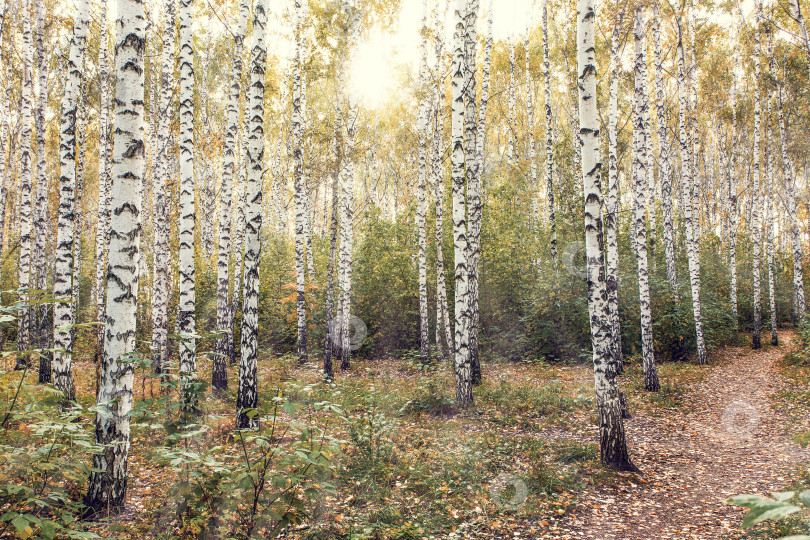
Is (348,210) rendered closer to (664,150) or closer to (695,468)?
(695,468)

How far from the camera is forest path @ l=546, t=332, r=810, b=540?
4602 millimetres

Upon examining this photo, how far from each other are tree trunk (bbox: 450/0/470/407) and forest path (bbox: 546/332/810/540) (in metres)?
3.19

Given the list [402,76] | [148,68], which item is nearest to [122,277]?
[148,68]

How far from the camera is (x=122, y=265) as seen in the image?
4.19 m

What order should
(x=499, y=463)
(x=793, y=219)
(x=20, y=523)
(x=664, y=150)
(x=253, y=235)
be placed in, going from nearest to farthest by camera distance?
(x=20, y=523), (x=499, y=463), (x=253, y=235), (x=793, y=219), (x=664, y=150)

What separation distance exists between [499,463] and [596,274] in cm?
305

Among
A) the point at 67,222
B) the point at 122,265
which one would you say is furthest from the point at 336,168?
the point at 122,265

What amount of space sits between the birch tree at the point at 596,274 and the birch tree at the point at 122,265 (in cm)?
551

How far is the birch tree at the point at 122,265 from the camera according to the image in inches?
161

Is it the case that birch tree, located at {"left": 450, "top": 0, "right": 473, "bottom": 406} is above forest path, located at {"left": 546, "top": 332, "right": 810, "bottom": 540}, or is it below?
above

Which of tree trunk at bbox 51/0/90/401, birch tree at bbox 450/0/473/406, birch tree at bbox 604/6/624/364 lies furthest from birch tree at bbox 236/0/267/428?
birch tree at bbox 604/6/624/364

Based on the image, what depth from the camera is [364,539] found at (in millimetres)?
3975

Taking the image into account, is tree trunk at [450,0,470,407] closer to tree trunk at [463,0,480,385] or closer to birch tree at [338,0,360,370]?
tree trunk at [463,0,480,385]

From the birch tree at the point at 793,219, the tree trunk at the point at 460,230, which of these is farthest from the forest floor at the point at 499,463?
the birch tree at the point at 793,219
